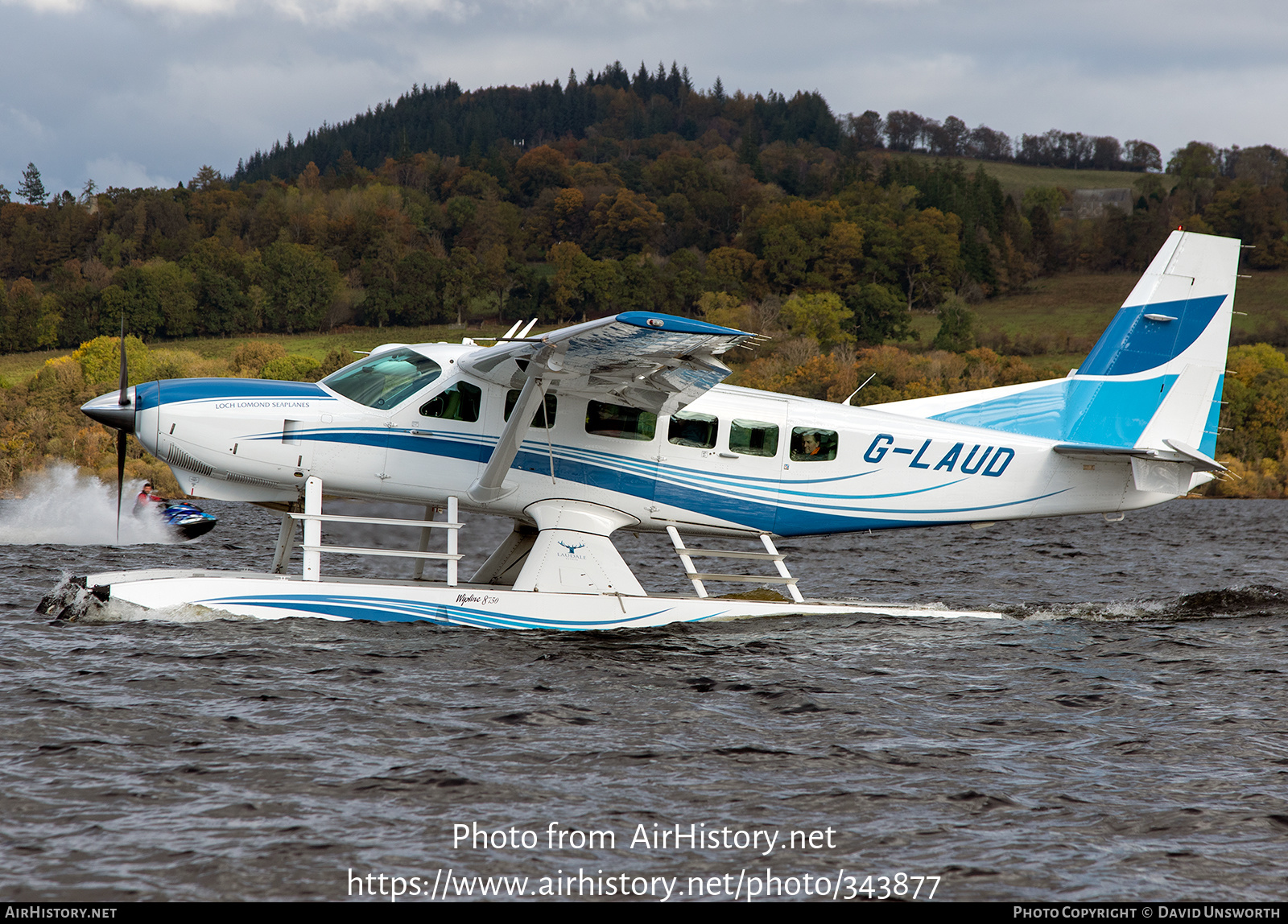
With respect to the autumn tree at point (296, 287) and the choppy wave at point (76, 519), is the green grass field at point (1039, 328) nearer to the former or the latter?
the autumn tree at point (296, 287)

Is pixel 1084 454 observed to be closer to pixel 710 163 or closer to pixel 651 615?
pixel 651 615

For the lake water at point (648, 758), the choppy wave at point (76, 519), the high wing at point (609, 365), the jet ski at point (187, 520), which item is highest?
the high wing at point (609, 365)

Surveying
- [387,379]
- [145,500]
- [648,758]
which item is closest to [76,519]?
[145,500]

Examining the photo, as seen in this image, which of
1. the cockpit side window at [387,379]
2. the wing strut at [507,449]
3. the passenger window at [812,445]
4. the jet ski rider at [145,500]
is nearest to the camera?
the wing strut at [507,449]

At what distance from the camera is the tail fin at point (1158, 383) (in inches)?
538

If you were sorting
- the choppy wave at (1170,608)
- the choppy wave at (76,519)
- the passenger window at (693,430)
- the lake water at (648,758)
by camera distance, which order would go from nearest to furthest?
the lake water at (648,758) → the passenger window at (693,430) → the choppy wave at (1170,608) → the choppy wave at (76,519)

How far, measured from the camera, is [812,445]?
42.7 ft

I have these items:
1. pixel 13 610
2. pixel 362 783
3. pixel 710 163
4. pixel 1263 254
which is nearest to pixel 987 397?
pixel 362 783

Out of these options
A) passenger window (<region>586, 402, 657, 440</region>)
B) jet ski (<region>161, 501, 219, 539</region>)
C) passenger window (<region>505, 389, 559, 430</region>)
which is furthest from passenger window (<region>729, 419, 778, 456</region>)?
jet ski (<region>161, 501, 219, 539</region>)

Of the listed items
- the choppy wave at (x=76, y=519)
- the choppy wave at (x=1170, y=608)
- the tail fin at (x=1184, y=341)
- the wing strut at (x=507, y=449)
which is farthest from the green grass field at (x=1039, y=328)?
the tail fin at (x=1184, y=341)

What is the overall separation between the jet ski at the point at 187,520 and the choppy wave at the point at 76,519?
0.19 m

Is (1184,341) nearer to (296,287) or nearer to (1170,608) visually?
(1170,608)

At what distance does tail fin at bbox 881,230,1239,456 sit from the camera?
44.8ft

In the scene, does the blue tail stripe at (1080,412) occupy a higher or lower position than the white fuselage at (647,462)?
higher
